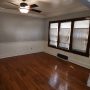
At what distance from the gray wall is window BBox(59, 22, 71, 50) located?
5.76ft

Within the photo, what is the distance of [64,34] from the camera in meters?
5.00

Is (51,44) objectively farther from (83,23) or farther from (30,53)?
(83,23)

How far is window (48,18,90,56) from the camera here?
3977 mm

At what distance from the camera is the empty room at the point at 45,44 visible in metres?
2.84

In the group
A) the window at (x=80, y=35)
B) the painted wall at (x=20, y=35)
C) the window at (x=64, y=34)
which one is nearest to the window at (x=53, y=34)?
the window at (x=64, y=34)

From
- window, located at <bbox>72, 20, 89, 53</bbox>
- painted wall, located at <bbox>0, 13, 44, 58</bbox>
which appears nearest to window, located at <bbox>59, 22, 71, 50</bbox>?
window, located at <bbox>72, 20, 89, 53</bbox>

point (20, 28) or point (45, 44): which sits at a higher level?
point (20, 28)

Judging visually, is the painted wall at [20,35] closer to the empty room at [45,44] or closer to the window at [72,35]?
the empty room at [45,44]

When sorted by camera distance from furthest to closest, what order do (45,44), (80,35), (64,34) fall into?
1. (45,44)
2. (64,34)
3. (80,35)

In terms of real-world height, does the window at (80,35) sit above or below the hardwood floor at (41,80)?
above

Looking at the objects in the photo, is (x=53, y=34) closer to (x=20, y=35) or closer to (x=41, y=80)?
(x=20, y=35)

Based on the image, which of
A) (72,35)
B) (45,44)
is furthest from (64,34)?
(45,44)

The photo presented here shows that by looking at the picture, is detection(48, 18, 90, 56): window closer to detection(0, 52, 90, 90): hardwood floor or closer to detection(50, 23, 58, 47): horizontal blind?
detection(50, 23, 58, 47): horizontal blind

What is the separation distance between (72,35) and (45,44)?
8.12 ft
